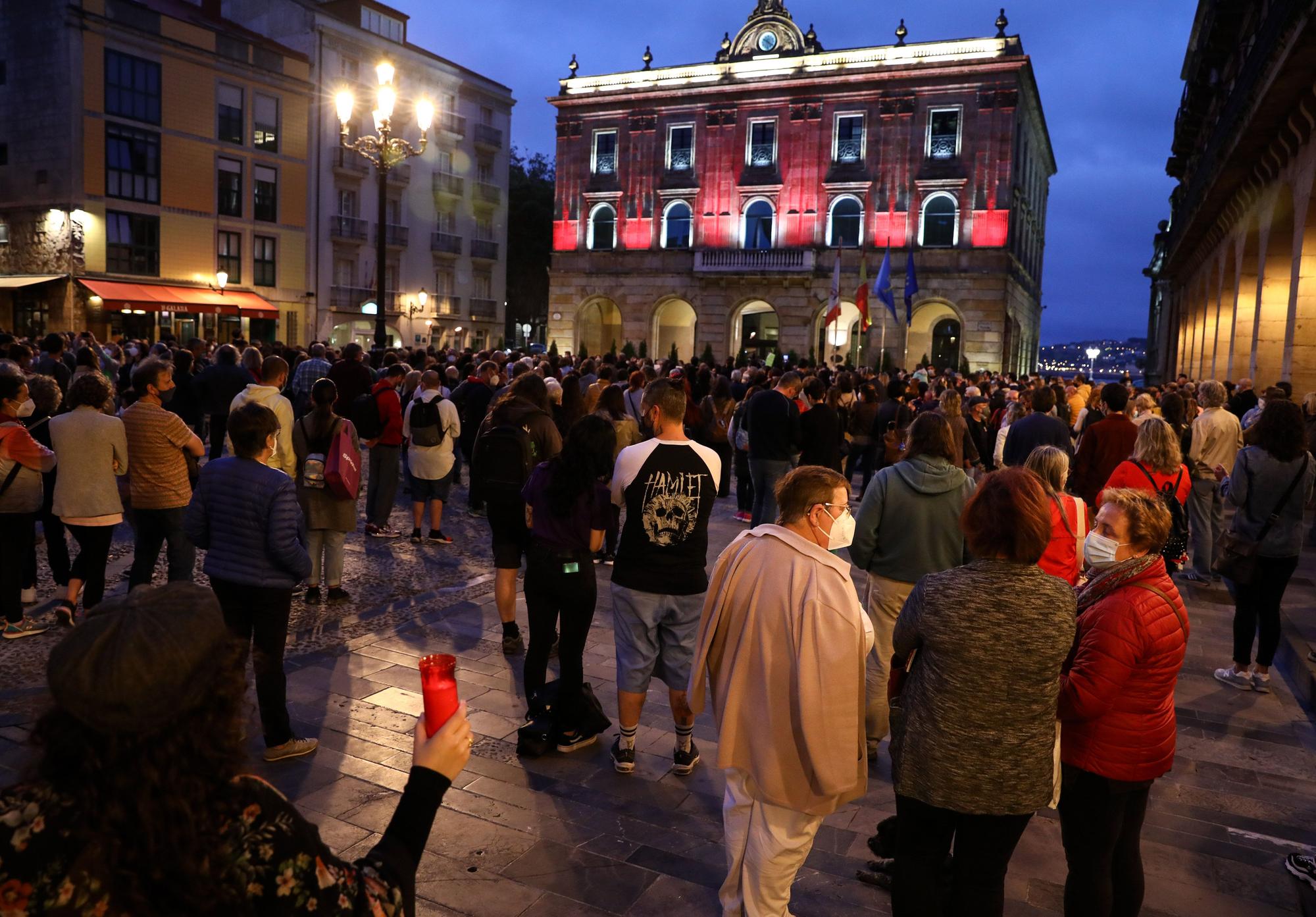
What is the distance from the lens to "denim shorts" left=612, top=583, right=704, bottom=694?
15.2 feet

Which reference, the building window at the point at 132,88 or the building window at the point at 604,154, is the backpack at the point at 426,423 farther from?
the building window at the point at 604,154

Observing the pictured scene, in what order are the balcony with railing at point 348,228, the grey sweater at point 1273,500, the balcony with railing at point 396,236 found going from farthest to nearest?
the balcony with railing at point 396,236 → the balcony with railing at point 348,228 → the grey sweater at point 1273,500

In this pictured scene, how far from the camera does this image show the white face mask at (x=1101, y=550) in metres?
3.24

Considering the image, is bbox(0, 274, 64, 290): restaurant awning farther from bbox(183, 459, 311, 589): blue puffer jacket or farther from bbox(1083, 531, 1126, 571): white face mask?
bbox(1083, 531, 1126, 571): white face mask

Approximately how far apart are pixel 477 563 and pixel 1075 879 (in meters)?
6.89

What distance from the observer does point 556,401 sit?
10.3 meters

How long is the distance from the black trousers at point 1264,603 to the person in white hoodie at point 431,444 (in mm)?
7119

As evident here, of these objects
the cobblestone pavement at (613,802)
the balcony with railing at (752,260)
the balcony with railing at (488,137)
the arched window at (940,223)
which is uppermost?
the balcony with railing at (488,137)

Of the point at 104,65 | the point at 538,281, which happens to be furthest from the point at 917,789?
the point at 538,281

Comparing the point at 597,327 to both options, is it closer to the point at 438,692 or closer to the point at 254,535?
the point at 254,535

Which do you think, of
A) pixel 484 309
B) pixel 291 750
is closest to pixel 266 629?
pixel 291 750

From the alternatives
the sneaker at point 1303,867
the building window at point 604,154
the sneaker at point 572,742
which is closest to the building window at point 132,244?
the building window at point 604,154

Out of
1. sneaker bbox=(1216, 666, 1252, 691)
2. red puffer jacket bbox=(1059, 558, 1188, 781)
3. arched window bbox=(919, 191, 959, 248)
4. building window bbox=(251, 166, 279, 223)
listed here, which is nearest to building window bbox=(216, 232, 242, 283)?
building window bbox=(251, 166, 279, 223)

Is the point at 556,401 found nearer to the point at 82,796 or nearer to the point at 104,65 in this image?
the point at 82,796
